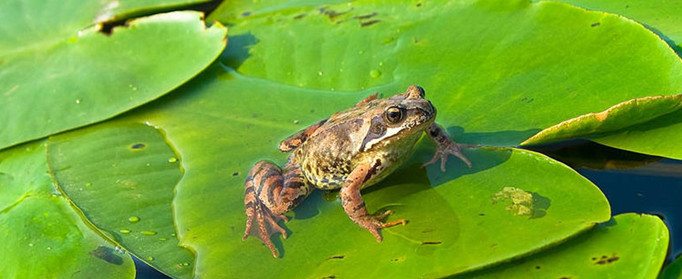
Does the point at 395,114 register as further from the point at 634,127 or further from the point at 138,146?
the point at 138,146

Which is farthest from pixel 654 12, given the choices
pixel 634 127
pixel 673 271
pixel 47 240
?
pixel 47 240

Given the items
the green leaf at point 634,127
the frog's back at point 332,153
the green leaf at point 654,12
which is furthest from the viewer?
the green leaf at point 654,12

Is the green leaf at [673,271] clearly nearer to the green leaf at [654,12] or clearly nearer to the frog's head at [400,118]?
the frog's head at [400,118]

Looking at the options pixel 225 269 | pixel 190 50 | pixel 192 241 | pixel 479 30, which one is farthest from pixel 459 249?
pixel 190 50

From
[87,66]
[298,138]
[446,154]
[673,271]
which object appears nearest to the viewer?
[673,271]

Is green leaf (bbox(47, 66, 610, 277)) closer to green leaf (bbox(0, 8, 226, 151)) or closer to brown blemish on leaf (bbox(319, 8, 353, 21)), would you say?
green leaf (bbox(0, 8, 226, 151))

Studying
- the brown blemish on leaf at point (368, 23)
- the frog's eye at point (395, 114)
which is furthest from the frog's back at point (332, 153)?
the brown blemish on leaf at point (368, 23)

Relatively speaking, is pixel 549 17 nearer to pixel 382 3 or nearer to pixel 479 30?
pixel 479 30
